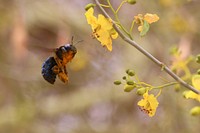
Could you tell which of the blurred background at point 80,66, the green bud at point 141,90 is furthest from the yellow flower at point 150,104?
the blurred background at point 80,66

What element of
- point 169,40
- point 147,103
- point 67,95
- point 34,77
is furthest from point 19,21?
point 147,103

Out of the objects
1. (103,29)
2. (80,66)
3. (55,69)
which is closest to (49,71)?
(55,69)

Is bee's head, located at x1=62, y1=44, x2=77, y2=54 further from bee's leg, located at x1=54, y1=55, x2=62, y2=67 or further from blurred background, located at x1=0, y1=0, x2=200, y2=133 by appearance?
blurred background, located at x1=0, y1=0, x2=200, y2=133

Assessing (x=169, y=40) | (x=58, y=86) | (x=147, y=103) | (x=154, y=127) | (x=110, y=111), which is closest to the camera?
(x=147, y=103)

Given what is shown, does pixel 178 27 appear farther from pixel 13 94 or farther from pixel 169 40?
pixel 13 94

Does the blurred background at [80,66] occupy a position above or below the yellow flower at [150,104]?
above

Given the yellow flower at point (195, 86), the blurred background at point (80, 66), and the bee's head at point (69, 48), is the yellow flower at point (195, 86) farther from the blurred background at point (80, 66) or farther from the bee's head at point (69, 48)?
the blurred background at point (80, 66)
